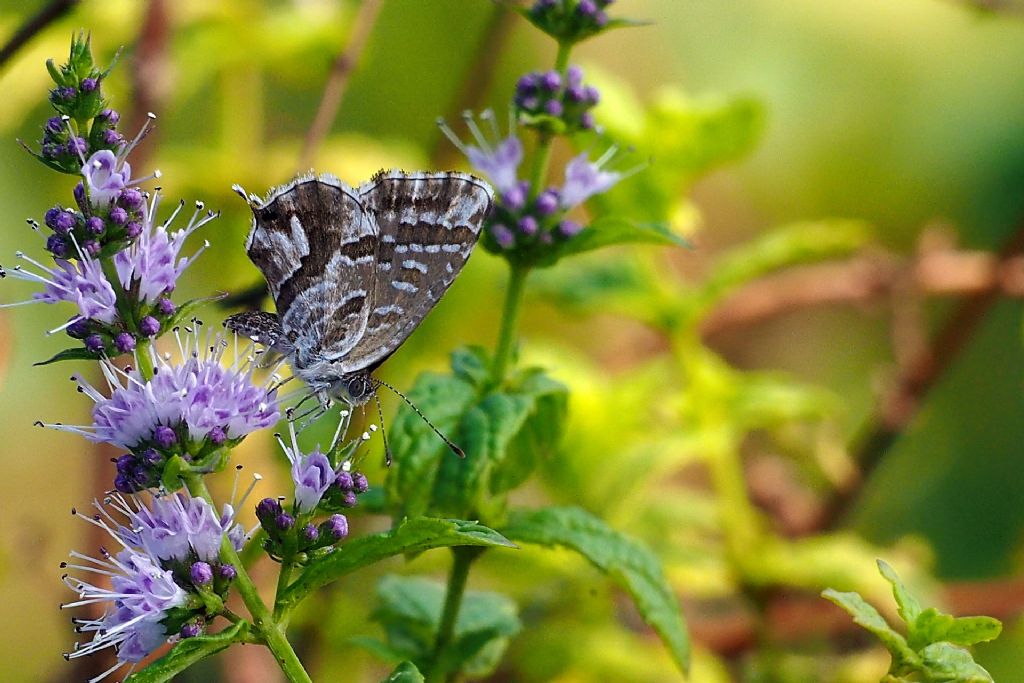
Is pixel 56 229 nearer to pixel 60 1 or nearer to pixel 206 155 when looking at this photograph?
pixel 60 1

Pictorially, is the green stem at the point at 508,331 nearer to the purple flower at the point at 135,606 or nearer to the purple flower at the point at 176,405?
the purple flower at the point at 176,405

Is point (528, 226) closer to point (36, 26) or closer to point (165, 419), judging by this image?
point (165, 419)

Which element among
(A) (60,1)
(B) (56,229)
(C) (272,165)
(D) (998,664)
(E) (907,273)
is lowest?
(D) (998,664)

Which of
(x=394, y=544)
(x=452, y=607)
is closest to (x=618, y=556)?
(x=452, y=607)

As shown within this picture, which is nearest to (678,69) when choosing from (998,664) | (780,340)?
(780,340)

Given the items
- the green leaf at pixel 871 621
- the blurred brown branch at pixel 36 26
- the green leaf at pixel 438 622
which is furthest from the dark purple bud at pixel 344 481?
the blurred brown branch at pixel 36 26

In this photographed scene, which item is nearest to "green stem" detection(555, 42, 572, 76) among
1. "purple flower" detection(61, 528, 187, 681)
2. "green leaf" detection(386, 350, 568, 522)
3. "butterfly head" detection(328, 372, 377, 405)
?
"green leaf" detection(386, 350, 568, 522)

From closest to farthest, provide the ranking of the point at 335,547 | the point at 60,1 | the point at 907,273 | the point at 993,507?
the point at 335,547
the point at 60,1
the point at 907,273
the point at 993,507
